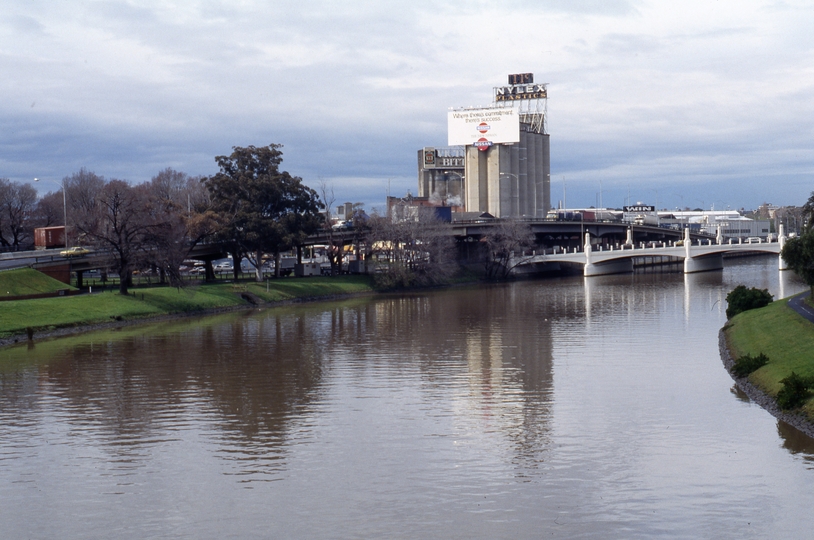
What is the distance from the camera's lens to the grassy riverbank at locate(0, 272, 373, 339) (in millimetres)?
63500

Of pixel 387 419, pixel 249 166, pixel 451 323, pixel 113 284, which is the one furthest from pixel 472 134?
pixel 387 419

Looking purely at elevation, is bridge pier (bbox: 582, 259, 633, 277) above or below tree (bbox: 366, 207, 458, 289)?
below

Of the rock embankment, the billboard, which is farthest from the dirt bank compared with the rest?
the billboard

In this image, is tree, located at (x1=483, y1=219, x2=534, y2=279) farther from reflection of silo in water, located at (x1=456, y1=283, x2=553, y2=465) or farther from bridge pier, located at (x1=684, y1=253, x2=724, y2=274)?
reflection of silo in water, located at (x1=456, y1=283, x2=553, y2=465)

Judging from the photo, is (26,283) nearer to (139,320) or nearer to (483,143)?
(139,320)

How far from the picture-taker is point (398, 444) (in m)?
27.9

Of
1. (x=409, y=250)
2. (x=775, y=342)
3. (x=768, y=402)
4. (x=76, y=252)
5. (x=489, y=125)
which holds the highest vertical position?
(x=489, y=125)

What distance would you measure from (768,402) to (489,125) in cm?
16887

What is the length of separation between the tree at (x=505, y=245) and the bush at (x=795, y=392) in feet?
327

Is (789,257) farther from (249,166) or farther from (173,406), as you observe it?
(249,166)

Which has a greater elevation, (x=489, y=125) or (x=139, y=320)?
(x=489, y=125)

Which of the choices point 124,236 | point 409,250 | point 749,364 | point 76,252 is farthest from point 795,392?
point 409,250

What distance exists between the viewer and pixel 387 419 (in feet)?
104

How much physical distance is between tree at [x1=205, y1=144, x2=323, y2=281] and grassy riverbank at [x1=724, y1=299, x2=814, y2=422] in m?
56.4
